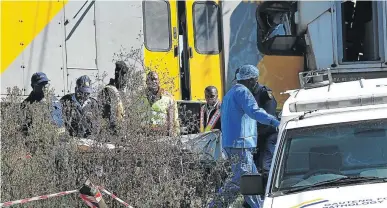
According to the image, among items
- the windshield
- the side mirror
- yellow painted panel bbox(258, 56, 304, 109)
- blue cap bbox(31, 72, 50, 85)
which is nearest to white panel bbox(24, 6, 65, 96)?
blue cap bbox(31, 72, 50, 85)

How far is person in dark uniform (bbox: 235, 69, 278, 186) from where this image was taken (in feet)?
25.2

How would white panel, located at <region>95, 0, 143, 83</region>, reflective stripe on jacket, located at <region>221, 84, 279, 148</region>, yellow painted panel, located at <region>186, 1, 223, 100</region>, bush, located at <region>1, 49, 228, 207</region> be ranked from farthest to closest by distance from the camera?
yellow painted panel, located at <region>186, 1, 223, 100</region>, white panel, located at <region>95, 0, 143, 83</region>, reflective stripe on jacket, located at <region>221, 84, 279, 148</region>, bush, located at <region>1, 49, 228, 207</region>

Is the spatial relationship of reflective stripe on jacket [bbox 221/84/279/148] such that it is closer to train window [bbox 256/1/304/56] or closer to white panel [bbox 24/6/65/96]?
white panel [bbox 24/6/65/96]

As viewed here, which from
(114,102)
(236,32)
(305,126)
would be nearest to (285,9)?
(236,32)

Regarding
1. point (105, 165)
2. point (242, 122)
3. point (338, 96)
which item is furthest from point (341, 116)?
point (105, 165)

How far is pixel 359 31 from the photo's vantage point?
10.8 metres

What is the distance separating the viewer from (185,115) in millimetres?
7113

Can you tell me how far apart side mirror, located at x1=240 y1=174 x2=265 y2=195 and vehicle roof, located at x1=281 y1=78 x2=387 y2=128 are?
0.58 metres

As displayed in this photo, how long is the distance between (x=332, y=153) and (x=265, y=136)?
2.65 m

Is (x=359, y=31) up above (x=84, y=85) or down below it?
above

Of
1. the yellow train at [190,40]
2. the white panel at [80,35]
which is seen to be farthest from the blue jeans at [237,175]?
the white panel at [80,35]

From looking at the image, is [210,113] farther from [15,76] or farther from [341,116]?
A: [341,116]

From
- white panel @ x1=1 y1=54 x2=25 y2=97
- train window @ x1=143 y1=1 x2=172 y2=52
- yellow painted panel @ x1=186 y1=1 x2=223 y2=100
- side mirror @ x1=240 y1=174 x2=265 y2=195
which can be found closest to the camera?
side mirror @ x1=240 y1=174 x2=265 y2=195

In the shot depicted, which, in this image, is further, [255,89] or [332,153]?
[255,89]
